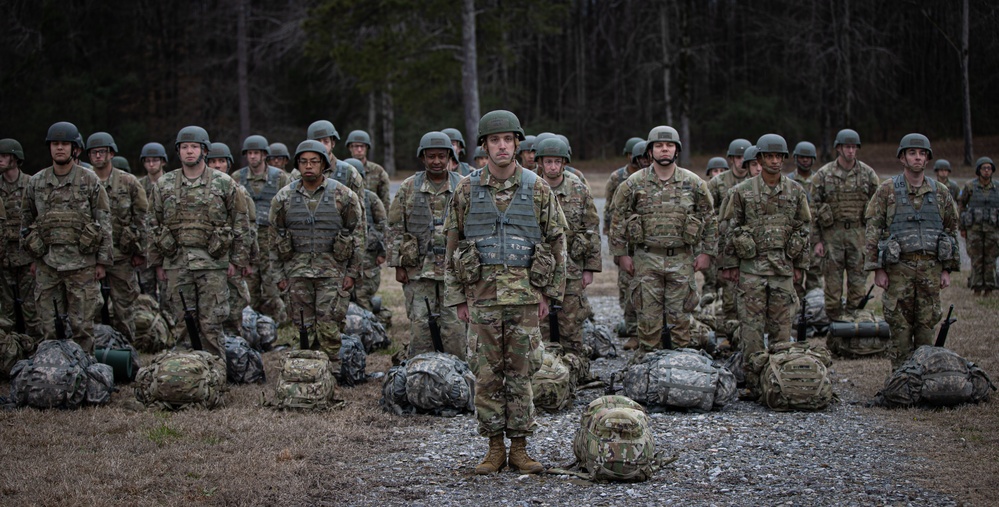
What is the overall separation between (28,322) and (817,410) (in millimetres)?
8715

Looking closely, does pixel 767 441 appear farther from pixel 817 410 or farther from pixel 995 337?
pixel 995 337

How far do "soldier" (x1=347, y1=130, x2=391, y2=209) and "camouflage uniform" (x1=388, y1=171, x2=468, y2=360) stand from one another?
3.71 meters

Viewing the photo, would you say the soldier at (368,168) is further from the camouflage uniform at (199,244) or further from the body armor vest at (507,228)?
the body armor vest at (507,228)

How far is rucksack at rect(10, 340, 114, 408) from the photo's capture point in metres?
8.10

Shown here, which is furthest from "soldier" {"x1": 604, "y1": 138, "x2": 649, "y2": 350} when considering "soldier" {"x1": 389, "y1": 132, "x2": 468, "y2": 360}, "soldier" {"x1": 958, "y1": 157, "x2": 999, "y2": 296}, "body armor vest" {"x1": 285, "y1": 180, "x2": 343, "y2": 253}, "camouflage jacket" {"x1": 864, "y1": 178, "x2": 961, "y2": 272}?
"soldier" {"x1": 958, "y1": 157, "x2": 999, "y2": 296}

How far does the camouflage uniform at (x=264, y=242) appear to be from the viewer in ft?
41.4

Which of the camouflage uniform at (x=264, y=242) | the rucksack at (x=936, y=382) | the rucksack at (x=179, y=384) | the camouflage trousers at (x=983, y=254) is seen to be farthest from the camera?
the camouflage trousers at (x=983, y=254)

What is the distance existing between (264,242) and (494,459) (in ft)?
23.9

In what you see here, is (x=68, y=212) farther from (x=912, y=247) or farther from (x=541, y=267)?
(x=912, y=247)

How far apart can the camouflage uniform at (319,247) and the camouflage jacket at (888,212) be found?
5.21 meters

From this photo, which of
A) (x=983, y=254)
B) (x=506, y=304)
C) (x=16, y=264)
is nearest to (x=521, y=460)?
(x=506, y=304)

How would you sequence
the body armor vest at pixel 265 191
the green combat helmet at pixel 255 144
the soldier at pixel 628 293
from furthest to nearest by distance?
the green combat helmet at pixel 255 144
the body armor vest at pixel 265 191
the soldier at pixel 628 293

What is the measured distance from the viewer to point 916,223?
8961 millimetres

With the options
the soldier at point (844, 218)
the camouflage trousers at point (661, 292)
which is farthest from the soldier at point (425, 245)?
the soldier at point (844, 218)
